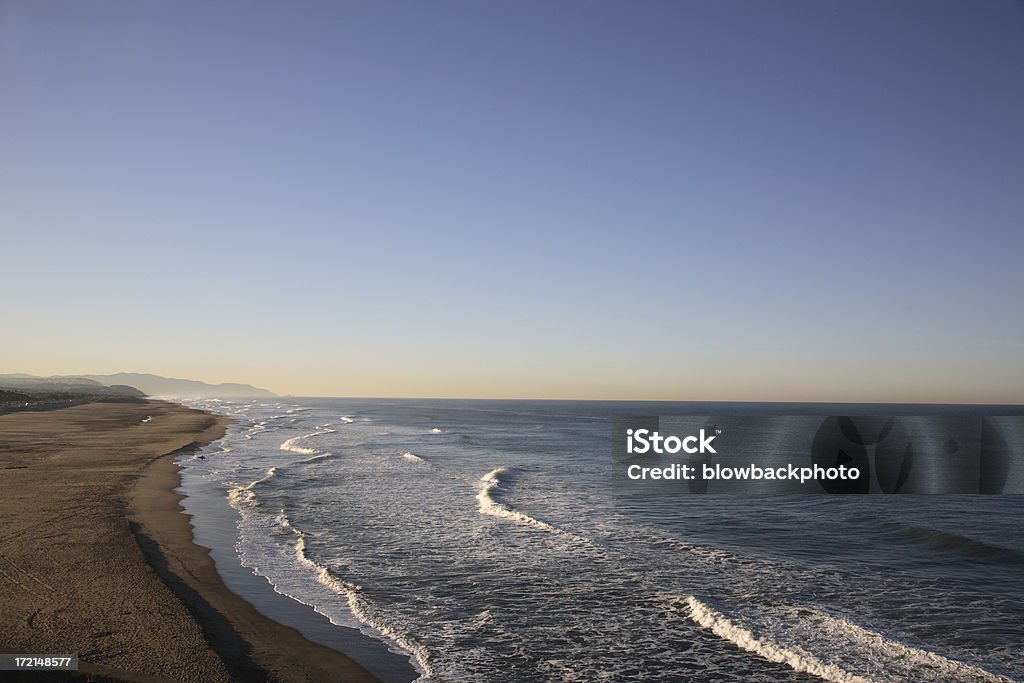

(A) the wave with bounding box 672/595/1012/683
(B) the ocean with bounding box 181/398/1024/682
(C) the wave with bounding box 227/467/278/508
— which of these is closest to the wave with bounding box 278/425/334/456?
(C) the wave with bounding box 227/467/278/508

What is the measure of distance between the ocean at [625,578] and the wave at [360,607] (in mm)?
63

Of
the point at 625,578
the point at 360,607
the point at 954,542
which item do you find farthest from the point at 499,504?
the point at 954,542

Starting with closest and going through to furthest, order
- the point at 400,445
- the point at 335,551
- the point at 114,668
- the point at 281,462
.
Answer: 1. the point at 114,668
2. the point at 335,551
3. the point at 281,462
4. the point at 400,445

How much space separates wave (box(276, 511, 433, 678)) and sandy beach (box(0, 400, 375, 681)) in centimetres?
106

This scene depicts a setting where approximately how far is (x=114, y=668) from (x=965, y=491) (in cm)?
3596

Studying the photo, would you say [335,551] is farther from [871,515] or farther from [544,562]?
[871,515]

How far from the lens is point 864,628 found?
38.0 feet

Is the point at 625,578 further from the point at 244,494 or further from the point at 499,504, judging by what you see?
the point at 244,494

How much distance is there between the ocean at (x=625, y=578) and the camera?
10234 mm

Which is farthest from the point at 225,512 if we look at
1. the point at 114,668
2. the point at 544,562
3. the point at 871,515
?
the point at 871,515

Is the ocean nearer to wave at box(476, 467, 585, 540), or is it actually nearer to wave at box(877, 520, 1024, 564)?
wave at box(877, 520, 1024, 564)

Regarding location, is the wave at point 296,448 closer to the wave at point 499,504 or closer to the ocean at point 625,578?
the ocean at point 625,578

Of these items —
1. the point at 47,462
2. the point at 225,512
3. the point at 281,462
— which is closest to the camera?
the point at 225,512

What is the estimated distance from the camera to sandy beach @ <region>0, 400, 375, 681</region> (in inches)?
355
